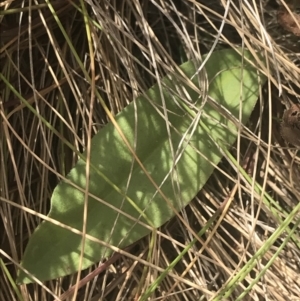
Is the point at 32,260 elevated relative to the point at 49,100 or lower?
lower

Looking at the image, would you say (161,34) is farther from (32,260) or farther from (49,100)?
(32,260)

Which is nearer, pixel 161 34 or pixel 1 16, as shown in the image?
pixel 1 16

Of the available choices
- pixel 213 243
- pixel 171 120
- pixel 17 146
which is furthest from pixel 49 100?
pixel 213 243

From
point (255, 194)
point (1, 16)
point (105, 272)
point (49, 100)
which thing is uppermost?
point (1, 16)

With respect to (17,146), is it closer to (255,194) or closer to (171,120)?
(171,120)
